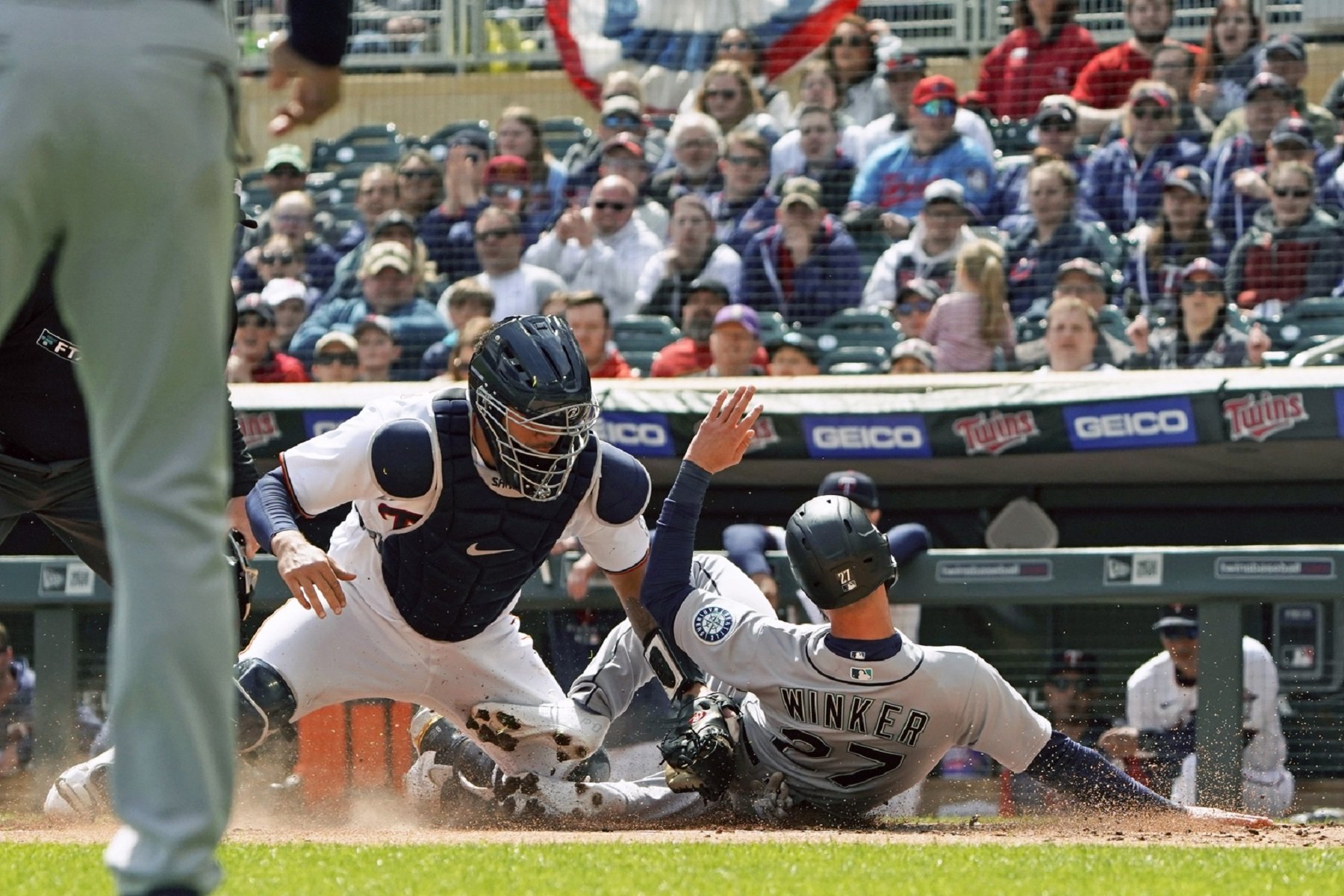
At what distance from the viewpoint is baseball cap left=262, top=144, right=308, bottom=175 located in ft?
36.9

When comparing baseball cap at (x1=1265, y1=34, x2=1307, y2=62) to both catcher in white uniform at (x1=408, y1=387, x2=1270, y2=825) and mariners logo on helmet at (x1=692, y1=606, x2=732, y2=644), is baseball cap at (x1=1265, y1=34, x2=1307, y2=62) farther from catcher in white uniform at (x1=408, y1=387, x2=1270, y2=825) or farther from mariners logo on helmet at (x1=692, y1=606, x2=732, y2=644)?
mariners logo on helmet at (x1=692, y1=606, x2=732, y2=644)

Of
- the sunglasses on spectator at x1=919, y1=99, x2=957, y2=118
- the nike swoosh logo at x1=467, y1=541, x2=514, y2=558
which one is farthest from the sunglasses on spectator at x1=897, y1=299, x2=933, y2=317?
the nike swoosh logo at x1=467, y1=541, x2=514, y2=558

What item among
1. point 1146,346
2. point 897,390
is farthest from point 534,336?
point 1146,346

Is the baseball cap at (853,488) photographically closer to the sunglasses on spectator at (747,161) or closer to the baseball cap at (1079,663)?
the baseball cap at (1079,663)

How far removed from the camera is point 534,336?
4.52m

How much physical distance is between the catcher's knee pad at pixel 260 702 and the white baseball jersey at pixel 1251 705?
263 cm

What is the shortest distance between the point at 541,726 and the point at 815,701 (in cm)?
82

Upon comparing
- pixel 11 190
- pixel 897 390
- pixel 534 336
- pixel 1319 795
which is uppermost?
pixel 11 190

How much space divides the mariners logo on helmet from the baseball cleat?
1.71 feet

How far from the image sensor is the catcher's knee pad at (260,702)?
4.75 metres

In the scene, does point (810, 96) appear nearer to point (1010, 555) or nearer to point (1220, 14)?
point (1220, 14)

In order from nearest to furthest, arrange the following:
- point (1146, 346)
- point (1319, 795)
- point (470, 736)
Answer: point (470, 736)
point (1319, 795)
point (1146, 346)

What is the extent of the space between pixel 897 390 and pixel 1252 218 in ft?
7.42

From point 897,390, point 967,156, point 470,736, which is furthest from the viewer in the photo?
point 967,156
